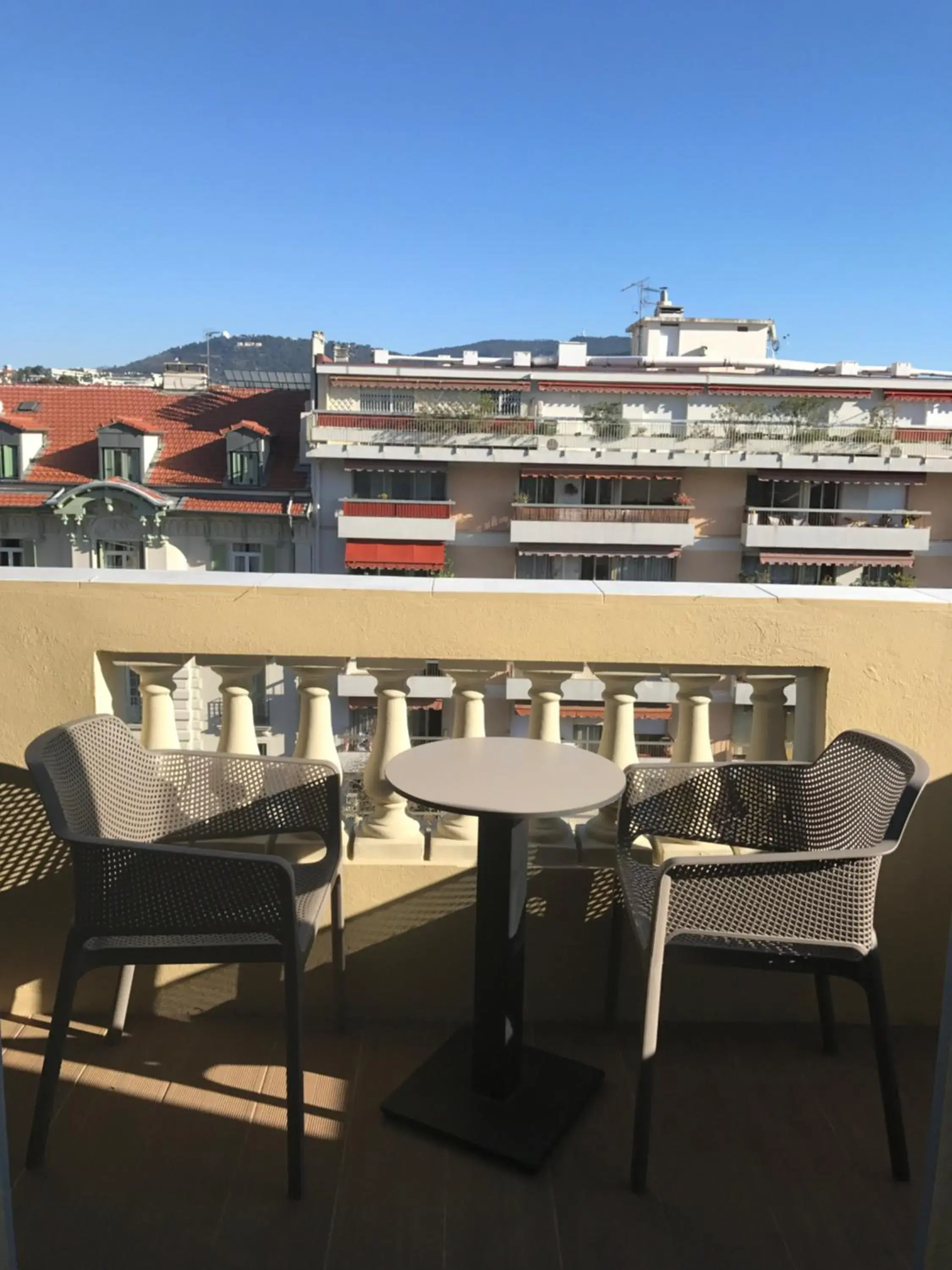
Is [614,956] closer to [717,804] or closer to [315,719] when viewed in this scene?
[717,804]

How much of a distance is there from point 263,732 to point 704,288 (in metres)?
36.4

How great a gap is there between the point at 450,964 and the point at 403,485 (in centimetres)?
2548

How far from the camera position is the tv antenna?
124ft

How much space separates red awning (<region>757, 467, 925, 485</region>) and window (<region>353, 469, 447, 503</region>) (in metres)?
10.1

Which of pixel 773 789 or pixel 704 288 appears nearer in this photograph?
pixel 773 789

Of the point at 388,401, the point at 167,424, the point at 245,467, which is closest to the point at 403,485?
the point at 388,401

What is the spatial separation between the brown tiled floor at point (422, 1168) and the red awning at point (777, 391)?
92.6 ft

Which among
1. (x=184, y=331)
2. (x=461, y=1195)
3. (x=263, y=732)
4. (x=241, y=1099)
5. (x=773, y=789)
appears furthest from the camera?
(x=184, y=331)

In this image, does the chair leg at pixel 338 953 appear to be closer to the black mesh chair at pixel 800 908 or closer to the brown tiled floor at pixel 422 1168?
the brown tiled floor at pixel 422 1168

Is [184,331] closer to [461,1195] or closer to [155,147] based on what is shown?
[155,147]

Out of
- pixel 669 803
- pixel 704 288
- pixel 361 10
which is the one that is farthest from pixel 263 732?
pixel 704 288

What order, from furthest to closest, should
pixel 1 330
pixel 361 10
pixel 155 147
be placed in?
pixel 155 147 → pixel 361 10 → pixel 1 330

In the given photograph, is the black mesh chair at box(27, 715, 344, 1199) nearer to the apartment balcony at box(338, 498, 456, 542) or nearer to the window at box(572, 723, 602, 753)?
the window at box(572, 723, 602, 753)

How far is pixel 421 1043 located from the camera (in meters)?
1.97
